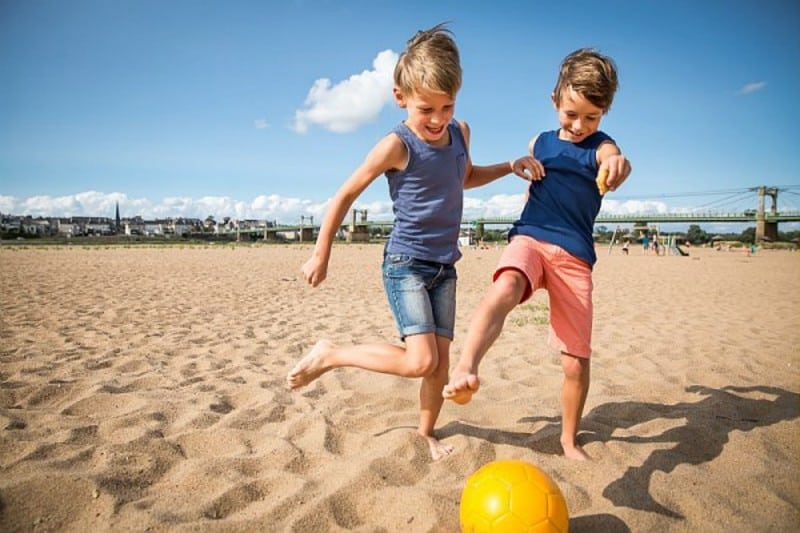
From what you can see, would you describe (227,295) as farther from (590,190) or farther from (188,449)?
(590,190)

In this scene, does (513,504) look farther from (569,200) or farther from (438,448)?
(569,200)

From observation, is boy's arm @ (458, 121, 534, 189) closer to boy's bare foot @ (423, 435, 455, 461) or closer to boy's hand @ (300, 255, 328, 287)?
boy's hand @ (300, 255, 328, 287)

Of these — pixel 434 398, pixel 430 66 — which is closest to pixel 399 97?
pixel 430 66

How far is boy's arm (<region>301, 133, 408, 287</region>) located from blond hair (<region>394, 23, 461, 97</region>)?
0.29 meters

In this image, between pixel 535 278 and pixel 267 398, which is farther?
pixel 267 398

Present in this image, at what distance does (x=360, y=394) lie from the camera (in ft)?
12.5

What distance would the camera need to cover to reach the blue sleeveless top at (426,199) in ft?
8.75

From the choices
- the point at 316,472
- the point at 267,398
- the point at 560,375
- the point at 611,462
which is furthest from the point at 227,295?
the point at 611,462

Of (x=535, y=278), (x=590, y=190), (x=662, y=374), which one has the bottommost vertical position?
(x=662, y=374)

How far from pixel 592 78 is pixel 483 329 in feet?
4.82

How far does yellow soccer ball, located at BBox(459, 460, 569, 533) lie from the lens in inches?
73.5

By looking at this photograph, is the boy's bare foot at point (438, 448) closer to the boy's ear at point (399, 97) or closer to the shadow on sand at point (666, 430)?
the shadow on sand at point (666, 430)

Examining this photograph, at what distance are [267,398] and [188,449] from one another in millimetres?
904

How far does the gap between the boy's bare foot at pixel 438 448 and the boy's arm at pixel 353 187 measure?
1.15 meters
